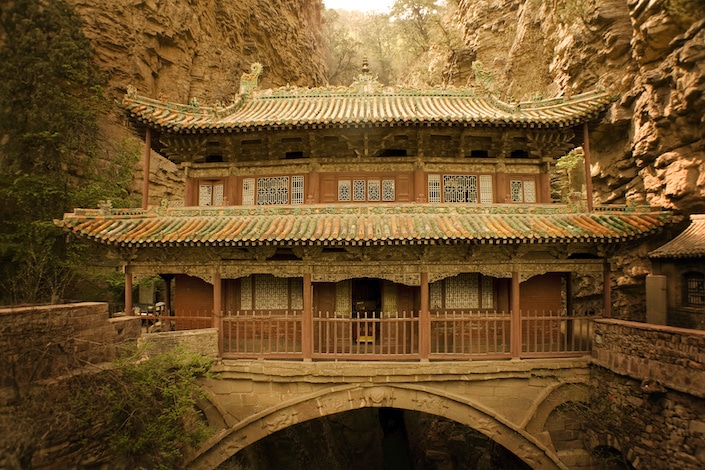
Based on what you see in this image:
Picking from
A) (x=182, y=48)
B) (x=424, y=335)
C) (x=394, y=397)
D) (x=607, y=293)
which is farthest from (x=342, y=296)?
(x=182, y=48)

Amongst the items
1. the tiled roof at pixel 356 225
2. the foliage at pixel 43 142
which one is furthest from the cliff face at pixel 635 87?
the foliage at pixel 43 142

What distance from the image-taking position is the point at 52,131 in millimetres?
17266

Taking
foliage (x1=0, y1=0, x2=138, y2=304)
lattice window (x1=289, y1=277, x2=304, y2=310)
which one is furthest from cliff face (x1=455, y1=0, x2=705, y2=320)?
foliage (x1=0, y1=0, x2=138, y2=304)

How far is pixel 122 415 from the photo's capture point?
24.9ft

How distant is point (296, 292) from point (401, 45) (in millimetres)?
39890

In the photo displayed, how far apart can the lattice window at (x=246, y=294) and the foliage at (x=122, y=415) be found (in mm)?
2551

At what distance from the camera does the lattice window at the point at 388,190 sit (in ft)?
38.6

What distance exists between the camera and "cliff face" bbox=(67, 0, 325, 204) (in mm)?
20500

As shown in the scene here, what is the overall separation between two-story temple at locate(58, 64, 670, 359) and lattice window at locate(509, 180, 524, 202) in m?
0.03

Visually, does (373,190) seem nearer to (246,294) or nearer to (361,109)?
(361,109)

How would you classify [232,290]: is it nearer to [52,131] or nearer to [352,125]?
[352,125]

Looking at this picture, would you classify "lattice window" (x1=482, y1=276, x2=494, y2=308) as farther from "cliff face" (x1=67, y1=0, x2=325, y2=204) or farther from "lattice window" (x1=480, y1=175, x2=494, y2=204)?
"cliff face" (x1=67, y1=0, x2=325, y2=204)

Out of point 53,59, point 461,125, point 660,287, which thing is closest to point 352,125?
point 461,125

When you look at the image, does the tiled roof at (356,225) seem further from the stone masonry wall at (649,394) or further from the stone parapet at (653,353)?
the stone masonry wall at (649,394)
